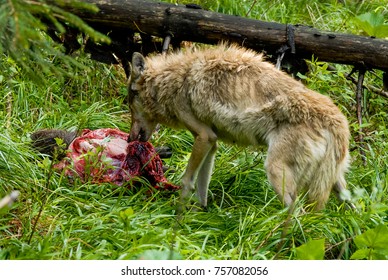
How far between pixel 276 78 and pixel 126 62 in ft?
8.16

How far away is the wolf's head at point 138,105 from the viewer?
7383mm

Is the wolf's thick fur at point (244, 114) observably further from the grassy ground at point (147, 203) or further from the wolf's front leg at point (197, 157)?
the grassy ground at point (147, 203)

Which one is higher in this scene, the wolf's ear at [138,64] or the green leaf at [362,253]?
the wolf's ear at [138,64]

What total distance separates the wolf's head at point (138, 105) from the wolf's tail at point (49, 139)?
706 mm

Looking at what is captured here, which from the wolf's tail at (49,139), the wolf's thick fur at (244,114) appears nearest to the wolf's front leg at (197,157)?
the wolf's thick fur at (244,114)

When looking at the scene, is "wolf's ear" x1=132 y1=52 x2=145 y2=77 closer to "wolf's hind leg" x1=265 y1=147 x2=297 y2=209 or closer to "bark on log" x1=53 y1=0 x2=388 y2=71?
"bark on log" x1=53 y1=0 x2=388 y2=71

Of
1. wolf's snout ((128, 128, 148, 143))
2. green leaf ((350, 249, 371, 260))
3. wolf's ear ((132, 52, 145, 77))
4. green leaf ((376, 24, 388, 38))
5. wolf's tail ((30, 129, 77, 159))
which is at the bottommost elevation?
wolf's tail ((30, 129, 77, 159))

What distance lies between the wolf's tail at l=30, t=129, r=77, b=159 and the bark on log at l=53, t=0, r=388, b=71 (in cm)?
132

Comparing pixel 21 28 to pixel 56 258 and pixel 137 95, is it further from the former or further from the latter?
pixel 137 95

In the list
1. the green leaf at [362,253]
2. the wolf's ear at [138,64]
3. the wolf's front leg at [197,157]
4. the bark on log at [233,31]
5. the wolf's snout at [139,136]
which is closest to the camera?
the green leaf at [362,253]

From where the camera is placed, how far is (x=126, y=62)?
28.7 feet

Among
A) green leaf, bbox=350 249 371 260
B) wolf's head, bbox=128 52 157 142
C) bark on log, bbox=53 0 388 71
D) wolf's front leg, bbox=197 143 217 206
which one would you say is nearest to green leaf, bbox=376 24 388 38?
bark on log, bbox=53 0 388 71

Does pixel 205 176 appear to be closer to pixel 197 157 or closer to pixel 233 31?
pixel 197 157

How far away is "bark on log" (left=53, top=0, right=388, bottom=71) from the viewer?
26.6 feet
